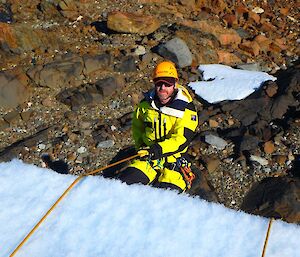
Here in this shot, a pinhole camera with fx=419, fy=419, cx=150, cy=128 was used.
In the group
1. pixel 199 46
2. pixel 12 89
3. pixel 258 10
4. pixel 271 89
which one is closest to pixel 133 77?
pixel 199 46

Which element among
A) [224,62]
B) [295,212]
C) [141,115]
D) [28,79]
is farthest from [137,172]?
[224,62]

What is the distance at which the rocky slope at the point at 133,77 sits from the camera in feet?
24.4

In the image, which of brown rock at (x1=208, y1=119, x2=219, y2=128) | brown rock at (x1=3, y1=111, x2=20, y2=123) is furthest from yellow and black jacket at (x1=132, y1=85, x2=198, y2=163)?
brown rock at (x1=3, y1=111, x2=20, y2=123)

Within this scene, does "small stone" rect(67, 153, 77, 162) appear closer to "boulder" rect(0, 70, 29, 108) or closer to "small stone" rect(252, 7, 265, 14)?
"boulder" rect(0, 70, 29, 108)

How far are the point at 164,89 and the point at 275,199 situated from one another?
2784mm

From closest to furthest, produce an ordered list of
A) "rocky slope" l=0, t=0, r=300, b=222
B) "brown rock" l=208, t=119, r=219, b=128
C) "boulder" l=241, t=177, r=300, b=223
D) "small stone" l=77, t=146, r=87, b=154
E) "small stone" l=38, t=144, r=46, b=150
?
"boulder" l=241, t=177, r=300, b=223
"rocky slope" l=0, t=0, r=300, b=222
"small stone" l=77, t=146, r=87, b=154
"small stone" l=38, t=144, r=46, b=150
"brown rock" l=208, t=119, r=219, b=128

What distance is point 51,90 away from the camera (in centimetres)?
923

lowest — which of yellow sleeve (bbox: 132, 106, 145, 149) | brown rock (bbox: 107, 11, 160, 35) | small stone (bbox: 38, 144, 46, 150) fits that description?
small stone (bbox: 38, 144, 46, 150)

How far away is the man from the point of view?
473cm

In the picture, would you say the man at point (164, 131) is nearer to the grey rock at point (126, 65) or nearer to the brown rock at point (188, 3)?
the grey rock at point (126, 65)

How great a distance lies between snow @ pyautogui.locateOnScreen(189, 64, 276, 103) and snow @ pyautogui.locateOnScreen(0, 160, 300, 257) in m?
6.82

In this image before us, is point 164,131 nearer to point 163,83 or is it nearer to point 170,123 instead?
point 170,123


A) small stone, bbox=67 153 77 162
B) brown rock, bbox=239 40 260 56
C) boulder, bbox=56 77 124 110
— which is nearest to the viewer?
small stone, bbox=67 153 77 162

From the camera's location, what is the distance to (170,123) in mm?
4918
